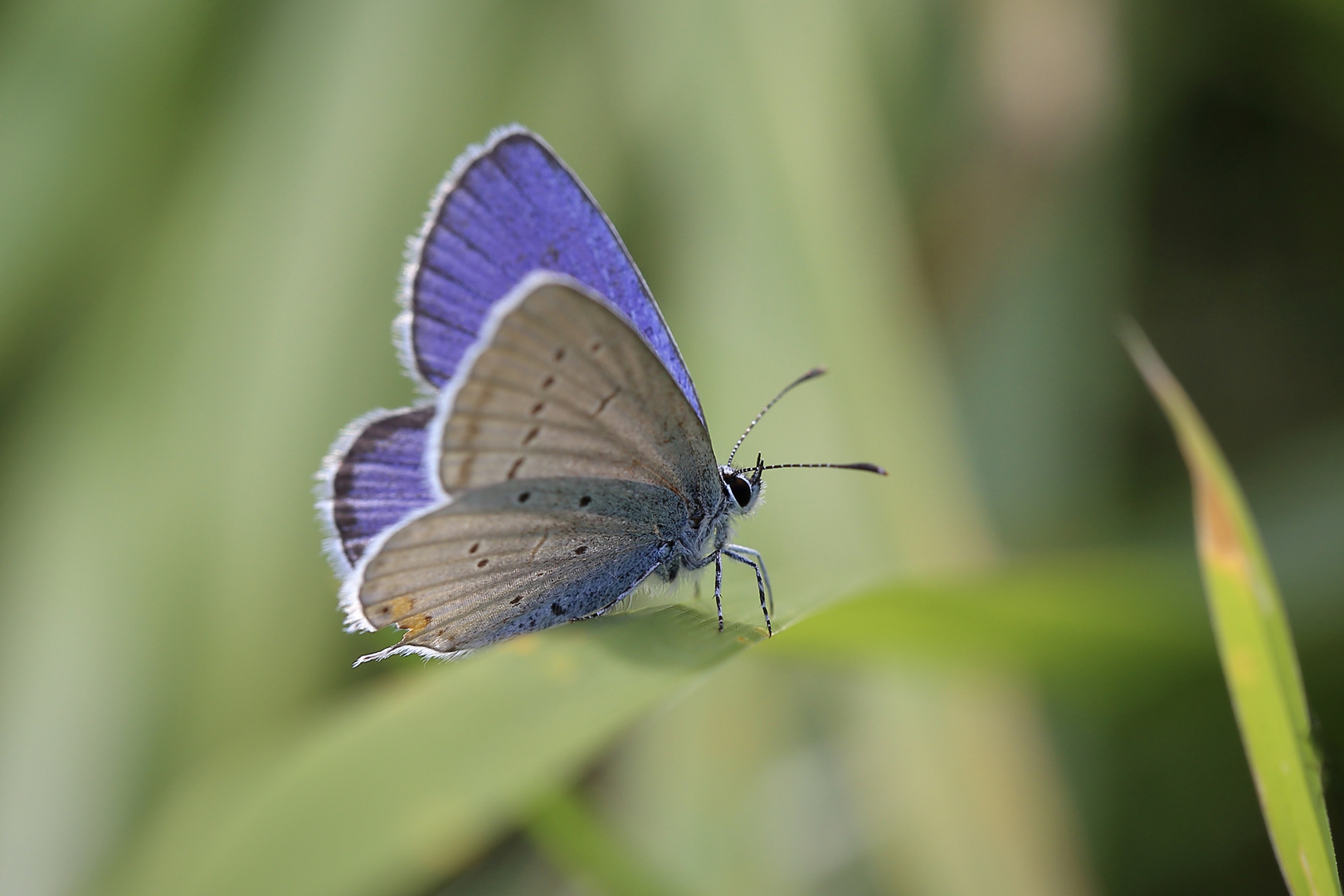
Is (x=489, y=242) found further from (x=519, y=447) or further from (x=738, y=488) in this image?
(x=738, y=488)

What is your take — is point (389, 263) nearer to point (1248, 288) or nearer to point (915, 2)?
point (915, 2)

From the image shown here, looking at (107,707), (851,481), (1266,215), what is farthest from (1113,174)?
(107,707)

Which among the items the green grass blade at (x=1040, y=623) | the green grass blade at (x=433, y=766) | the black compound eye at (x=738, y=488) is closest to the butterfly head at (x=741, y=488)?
the black compound eye at (x=738, y=488)

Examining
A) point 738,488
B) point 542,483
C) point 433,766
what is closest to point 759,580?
point 738,488

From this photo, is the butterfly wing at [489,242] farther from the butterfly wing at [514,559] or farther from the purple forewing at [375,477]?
the butterfly wing at [514,559]

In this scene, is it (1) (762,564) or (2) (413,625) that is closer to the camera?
(2) (413,625)

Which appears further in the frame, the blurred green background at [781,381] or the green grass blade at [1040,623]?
the blurred green background at [781,381]
